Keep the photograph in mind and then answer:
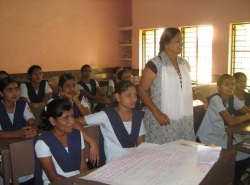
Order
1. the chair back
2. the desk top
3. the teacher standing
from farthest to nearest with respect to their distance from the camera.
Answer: the desk top, the teacher standing, the chair back

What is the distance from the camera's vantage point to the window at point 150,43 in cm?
732

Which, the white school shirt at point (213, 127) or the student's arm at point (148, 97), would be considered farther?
the white school shirt at point (213, 127)

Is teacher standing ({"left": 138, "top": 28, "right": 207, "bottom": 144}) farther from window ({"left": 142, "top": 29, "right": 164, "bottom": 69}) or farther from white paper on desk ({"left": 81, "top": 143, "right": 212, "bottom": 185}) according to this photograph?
window ({"left": 142, "top": 29, "right": 164, "bottom": 69})

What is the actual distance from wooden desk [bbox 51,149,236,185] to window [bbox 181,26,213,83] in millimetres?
4948

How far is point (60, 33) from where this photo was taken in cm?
710

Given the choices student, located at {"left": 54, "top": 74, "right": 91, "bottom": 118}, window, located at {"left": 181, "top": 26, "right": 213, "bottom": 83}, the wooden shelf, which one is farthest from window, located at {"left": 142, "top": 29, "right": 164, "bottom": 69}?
student, located at {"left": 54, "top": 74, "right": 91, "bottom": 118}

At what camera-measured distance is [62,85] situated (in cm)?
294

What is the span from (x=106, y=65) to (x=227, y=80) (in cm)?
579

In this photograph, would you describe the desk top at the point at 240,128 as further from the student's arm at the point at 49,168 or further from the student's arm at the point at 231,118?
the student's arm at the point at 49,168

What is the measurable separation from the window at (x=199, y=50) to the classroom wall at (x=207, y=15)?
182 mm

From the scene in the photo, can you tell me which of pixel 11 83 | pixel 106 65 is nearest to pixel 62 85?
pixel 11 83

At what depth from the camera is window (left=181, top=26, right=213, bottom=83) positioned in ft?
20.0

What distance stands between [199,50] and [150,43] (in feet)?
5.22

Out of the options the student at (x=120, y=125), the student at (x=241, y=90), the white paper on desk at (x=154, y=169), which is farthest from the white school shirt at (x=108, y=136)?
the student at (x=241, y=90)
